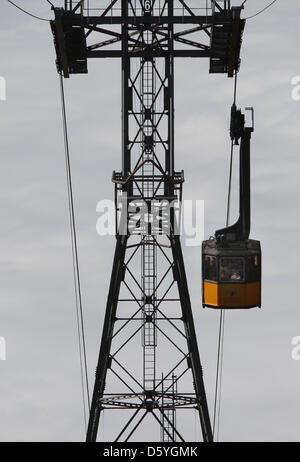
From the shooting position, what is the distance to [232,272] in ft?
187

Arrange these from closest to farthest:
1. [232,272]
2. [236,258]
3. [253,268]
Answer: [236,258] → [232,272] → [253,268]

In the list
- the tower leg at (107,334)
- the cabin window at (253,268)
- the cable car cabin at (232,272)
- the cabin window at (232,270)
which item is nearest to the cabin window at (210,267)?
the cable car cabin at (232,272)

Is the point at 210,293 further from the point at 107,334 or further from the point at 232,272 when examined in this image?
the point at 107,334

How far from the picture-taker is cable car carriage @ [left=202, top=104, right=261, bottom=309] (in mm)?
56969

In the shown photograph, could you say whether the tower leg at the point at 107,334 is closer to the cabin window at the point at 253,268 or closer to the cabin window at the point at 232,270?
the cabin window at the point at 232,270

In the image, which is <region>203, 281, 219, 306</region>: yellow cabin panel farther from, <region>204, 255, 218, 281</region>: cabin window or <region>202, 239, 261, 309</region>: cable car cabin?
<region>204, 255, 218, 281</region>: cabin window

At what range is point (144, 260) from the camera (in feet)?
212

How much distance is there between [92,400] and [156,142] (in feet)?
31.6

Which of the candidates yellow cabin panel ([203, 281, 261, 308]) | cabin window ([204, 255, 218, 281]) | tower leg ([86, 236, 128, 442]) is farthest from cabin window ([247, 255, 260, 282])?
tower leg ([86, 236, 128, 442])

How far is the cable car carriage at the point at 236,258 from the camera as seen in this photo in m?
57.0

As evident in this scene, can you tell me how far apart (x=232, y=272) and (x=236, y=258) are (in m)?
0.47

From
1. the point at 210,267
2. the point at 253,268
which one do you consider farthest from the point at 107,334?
the point at 253,268

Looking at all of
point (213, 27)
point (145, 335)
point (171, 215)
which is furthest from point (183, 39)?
point (145, 335)

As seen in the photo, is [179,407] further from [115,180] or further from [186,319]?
[115,180]
